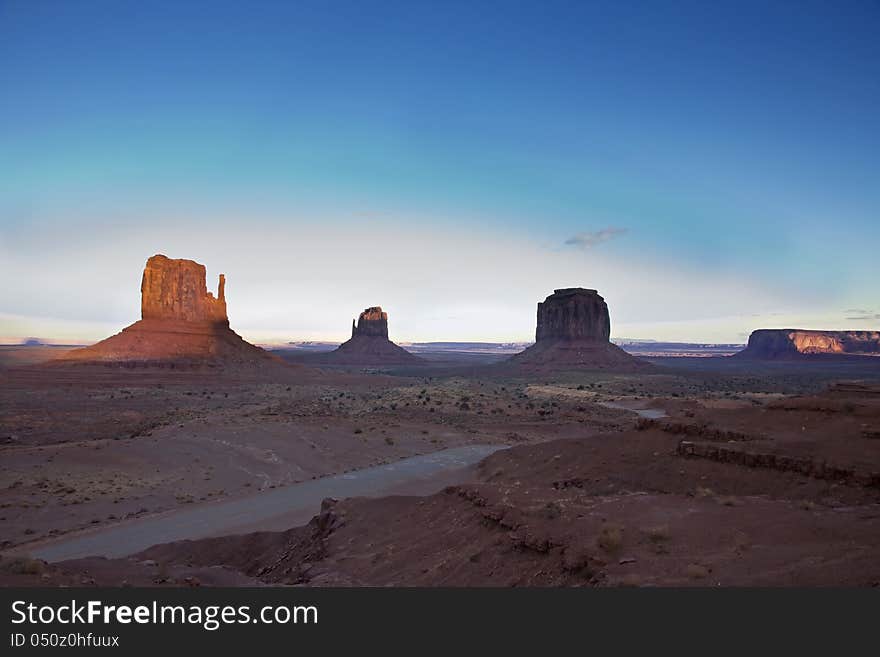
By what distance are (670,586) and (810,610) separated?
189cm

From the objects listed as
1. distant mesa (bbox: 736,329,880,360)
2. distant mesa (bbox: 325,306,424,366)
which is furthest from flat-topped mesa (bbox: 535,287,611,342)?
distant mesa (bbox: 736,329,880,360)

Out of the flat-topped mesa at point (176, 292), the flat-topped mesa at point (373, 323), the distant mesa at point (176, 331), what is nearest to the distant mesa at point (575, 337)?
the flat-topped mesa at point (373, 323)

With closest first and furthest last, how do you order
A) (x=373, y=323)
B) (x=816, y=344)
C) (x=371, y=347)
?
(x=371, y=347), (x=373, y=323), (x=816, y=344)

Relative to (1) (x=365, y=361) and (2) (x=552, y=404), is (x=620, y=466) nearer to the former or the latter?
(2) (x=552, y=404)

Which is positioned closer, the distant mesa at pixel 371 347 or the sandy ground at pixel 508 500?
the sandy ground at pixel 508 500

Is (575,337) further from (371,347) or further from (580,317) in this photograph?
(371,347)

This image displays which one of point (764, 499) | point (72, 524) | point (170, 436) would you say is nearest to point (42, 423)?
point (170, 436)

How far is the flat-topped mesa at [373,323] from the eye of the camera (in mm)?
168875

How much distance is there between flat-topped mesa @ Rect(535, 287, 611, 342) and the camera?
419 feet

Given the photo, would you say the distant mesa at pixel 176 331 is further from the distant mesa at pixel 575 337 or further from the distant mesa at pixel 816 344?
the distant mesa at pixel 816 344

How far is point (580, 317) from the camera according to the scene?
127688mm

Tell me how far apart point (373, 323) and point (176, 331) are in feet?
265

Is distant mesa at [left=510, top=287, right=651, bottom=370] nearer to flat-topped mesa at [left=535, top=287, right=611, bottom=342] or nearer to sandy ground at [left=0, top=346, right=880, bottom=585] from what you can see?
flat-topped mesa at [left=535, top=287, right=611, bottom=342]

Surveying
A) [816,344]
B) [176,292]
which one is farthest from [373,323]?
[816,344]
